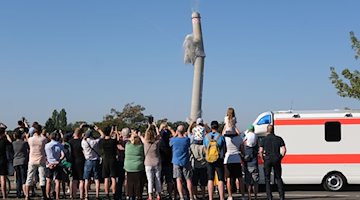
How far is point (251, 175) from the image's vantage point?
43.5 feet

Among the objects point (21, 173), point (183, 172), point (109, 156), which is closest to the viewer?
point (183, 172)

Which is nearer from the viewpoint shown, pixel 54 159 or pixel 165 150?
pixel 165 150

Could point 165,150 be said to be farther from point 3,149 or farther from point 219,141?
point 3,149

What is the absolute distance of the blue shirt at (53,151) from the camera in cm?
1312

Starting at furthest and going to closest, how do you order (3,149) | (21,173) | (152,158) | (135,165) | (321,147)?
1. (321,147)
2. (21,173)
3. (3,149)
4. (135,165)
5. (152,158)

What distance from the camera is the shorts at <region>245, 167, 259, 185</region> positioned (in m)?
13.2

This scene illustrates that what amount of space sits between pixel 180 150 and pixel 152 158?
654 millimetres


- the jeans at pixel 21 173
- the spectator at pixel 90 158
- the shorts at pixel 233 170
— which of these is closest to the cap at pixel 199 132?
the shorts at pixel 233 170

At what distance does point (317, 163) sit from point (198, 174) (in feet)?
15.4

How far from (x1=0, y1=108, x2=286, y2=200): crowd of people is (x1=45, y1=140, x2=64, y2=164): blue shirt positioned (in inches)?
0.9

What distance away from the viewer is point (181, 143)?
12102 mm

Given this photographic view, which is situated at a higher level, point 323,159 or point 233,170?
point 323,159

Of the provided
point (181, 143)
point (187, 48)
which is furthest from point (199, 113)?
point (181, 143)

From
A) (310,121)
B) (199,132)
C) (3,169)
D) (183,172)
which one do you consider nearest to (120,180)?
(183,172)
